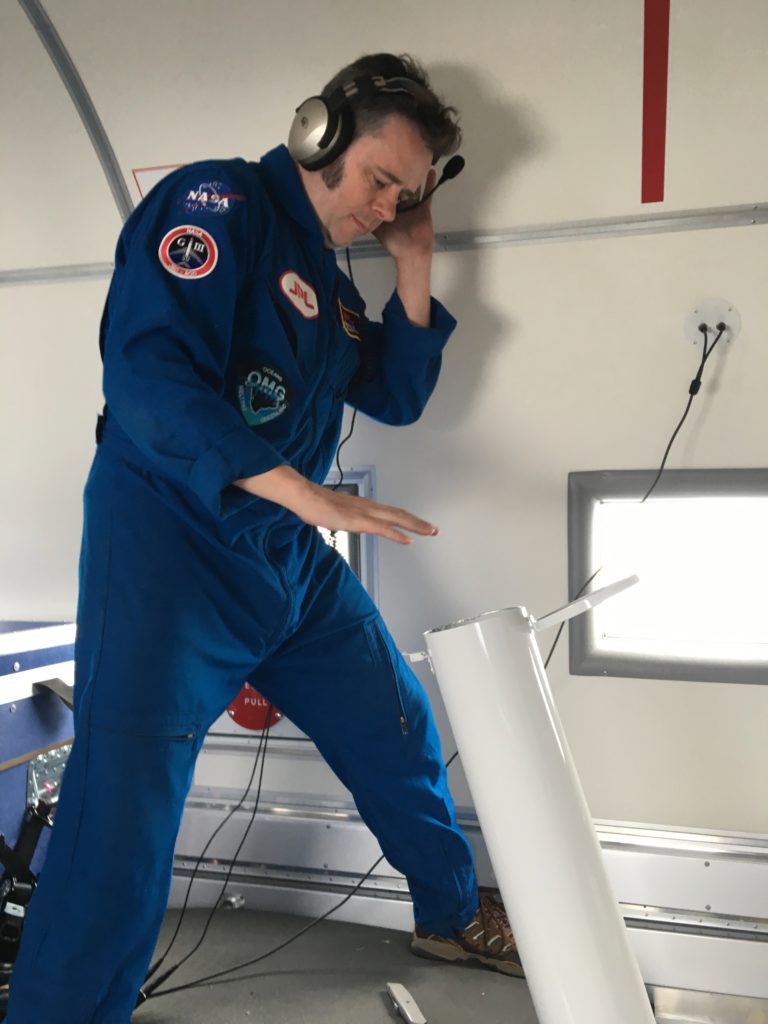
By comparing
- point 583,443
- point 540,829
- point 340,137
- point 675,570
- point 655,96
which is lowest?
point 540,829

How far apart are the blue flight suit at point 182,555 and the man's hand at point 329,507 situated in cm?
4

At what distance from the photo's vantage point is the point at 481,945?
2.07 m

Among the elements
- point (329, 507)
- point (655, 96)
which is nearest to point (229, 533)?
point (329, 507)

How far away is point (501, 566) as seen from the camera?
7.27 ft

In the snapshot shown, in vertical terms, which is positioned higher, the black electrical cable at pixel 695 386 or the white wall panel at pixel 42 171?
the white wall panel at pixel 42 171

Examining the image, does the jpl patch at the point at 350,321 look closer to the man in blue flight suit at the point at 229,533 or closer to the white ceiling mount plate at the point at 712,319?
the man in blue flight suit at the point at 229,533

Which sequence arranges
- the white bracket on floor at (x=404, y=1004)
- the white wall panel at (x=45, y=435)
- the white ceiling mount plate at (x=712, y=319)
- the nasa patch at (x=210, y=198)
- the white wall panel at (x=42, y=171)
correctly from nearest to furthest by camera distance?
the nasa patch at (x=210, y=198), the white bracket on floor at (x=404, y=1004), the white ceiling mount plate at (x=712, y=319), the white wall panel at (x=42, y=171), the white wall panel at (x=45, y=435)

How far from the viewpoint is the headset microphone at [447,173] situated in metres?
1.93

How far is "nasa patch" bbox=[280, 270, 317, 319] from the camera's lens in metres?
1.71

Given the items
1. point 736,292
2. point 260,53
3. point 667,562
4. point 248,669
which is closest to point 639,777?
point 667,562

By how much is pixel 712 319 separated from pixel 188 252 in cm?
114

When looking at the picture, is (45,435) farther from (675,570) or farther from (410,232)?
(675,570)

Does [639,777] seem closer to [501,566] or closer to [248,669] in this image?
[501,566]

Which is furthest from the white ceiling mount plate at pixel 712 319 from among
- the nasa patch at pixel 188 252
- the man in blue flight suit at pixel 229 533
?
the nasa patch at pixel 188 252
